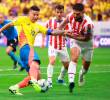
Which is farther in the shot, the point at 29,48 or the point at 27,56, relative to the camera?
the point at 29,48

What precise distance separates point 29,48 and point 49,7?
26834 millimetres

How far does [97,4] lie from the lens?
39.6 meters

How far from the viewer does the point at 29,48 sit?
13328mm

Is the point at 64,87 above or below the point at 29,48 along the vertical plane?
below

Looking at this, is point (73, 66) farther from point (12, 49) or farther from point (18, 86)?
point (12, 49)

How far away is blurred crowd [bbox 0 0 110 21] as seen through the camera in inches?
1537

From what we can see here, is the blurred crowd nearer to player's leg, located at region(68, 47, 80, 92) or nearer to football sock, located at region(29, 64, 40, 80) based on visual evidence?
player's leg, located at region(68, 47, 80, 92)

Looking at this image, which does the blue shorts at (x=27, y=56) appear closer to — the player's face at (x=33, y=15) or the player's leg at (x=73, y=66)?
the player's face at (x=33, y=15)

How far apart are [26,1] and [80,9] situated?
26217 millimetres

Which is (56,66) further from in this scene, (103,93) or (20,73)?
(103,93)

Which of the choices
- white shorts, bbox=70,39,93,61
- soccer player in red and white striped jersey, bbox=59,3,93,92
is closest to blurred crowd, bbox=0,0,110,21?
white shorts, bbox=70,39,93,61

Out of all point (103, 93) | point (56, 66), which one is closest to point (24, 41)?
point (103, 93)

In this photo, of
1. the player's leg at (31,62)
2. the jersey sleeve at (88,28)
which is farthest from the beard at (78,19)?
the player's leg at (31,62)

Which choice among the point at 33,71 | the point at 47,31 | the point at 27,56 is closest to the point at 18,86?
the point at 33,71
